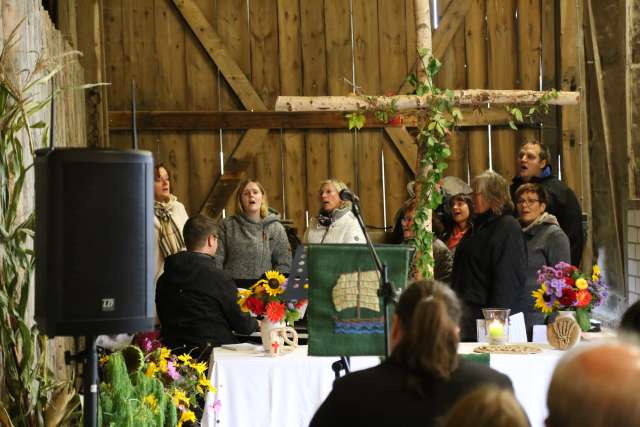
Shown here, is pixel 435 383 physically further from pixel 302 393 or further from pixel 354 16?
pixel 354 16

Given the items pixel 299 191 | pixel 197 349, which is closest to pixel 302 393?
pixel 197 349

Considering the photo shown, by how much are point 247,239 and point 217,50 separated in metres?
2.16

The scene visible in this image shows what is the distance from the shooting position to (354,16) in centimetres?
878

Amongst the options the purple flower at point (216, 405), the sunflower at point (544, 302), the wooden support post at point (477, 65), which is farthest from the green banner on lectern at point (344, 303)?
the wooden support post at point (477, 65)

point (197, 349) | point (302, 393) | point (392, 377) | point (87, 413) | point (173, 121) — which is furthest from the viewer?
point (173, 121)

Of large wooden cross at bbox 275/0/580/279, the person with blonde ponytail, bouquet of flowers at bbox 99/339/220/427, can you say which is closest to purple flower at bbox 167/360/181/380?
bouquet of flowers at bbox 99/339/220/427

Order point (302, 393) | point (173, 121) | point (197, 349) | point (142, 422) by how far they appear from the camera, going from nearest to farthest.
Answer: point (142, 422), point (302, 393), point (197, 349), point (173, 121)

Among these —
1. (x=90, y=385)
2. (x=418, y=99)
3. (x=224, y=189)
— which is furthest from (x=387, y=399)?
(x=224, y=189)

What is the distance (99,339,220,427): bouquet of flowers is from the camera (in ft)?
12.0

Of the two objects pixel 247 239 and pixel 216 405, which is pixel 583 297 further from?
pixel 247 239

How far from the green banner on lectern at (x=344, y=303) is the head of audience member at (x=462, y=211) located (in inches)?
108

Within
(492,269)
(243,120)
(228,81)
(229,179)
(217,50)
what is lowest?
(492,269)

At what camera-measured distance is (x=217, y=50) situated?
8570 millimetres

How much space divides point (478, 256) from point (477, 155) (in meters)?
3.63
